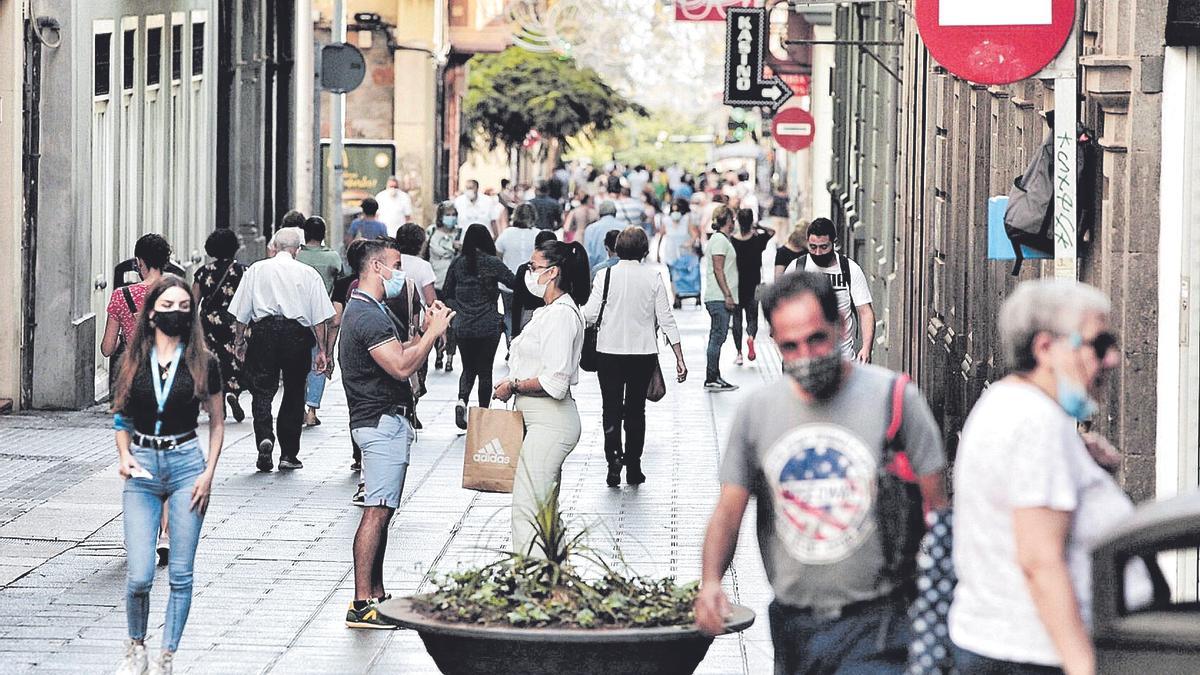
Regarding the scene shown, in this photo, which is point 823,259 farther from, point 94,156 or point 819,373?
point 819,373

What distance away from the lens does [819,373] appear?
5.71m

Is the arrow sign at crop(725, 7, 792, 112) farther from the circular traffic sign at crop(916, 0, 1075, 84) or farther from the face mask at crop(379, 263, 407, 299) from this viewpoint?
the circular traffic sign at crop(916, 0, 1075, 84)

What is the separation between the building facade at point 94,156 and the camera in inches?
701

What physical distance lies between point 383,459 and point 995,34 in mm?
3331

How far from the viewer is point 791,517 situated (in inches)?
228

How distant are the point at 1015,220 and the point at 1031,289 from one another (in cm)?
479

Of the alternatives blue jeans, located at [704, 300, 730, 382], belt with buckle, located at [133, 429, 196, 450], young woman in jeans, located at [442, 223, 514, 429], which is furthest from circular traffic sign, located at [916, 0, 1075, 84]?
blue jeans, located at [704, 300, 730, 382]

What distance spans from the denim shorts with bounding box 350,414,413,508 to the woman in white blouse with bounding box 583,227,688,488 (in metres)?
4.69

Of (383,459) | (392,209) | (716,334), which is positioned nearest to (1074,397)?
(383,459)

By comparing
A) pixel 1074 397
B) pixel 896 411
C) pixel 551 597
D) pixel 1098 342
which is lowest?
pixel 551 597

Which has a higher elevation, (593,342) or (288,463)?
(593,342)

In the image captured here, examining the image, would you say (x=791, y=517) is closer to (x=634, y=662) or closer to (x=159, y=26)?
(x=634, y=662)

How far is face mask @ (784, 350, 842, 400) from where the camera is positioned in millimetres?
5711

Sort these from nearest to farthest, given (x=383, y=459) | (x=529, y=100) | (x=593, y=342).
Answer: (x=383, y=459) < (x=593, y=342) < (x=529, y=100)
